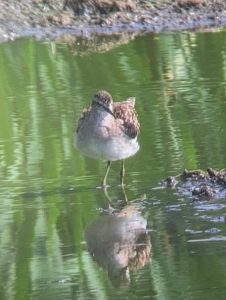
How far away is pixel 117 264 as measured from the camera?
6.29 metres

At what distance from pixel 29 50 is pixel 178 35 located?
2093mm

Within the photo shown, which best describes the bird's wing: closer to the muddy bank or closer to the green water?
the green water

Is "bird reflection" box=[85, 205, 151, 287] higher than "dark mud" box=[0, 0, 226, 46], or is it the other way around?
"bird reflection" box=[85, 205, 151, 287]

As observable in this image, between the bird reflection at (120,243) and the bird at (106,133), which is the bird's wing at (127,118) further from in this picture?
the bird reflection at (120,243)

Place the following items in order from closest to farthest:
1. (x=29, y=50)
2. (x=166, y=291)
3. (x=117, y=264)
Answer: (x=166, y=291), (x=117, y=264), (x=29, y=50)

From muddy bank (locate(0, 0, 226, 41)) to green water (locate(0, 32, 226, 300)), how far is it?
2.19 metres

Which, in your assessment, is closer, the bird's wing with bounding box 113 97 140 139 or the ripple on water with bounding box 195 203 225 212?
the ripple on water with bounding box 195 203 225 212

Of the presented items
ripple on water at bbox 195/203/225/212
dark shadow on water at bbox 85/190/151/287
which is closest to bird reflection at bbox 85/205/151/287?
dark shadow on water at bbox 85/190/151/287

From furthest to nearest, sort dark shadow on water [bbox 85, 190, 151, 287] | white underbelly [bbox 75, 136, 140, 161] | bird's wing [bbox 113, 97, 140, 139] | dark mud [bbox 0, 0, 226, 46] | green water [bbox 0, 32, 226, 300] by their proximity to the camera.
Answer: dark mud [bbox 0, 0, 226, 46], bird's wing [bbox 113, 97, 140, 139], white underbelly [bbox 75, 136, 140, 161], dark shadow on water [bbox 85, 190, 151, 287], green water [bbox 0, 32, 226, 300]

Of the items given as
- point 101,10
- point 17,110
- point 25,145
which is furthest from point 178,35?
point 25,145

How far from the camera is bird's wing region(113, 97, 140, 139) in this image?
8.45m

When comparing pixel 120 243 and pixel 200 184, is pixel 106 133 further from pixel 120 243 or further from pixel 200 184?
pixel 120 243

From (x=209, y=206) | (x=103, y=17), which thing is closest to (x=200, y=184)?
(x=209, y=206)

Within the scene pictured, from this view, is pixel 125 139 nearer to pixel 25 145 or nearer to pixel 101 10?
pixel 25 145
